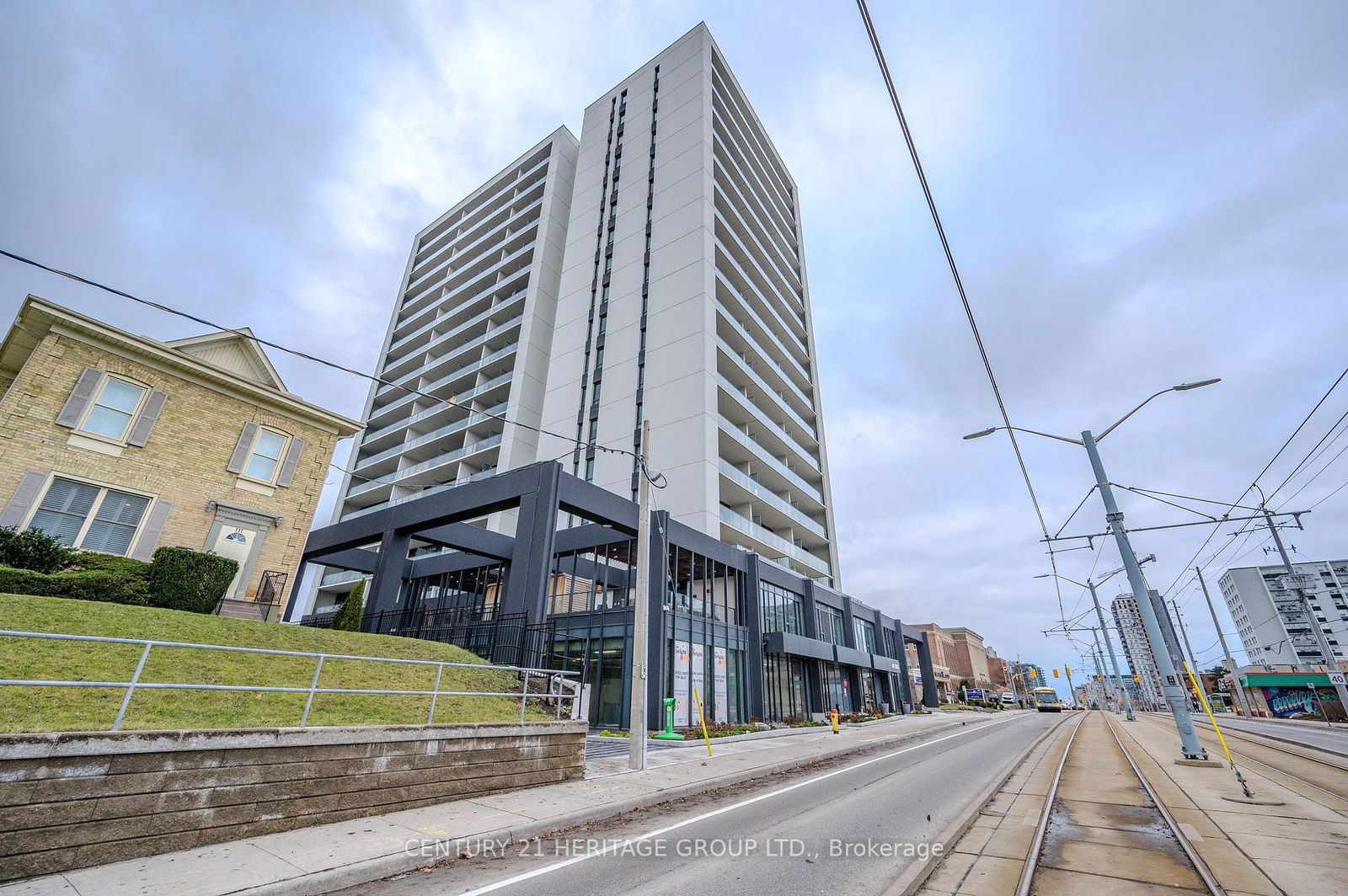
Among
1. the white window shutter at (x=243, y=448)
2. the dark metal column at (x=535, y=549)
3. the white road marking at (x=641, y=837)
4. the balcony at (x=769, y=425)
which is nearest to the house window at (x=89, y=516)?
the white window shutter at (x=243, y=448)

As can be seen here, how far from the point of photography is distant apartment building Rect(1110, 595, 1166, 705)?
74.7 m

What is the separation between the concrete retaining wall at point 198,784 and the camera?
15.7ft

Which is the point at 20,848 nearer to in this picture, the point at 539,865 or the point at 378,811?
the point at 378,811

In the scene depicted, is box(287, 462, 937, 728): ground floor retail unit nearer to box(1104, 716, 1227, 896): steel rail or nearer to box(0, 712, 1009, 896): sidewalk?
box(0, 712, 1009, 896): sidewalk

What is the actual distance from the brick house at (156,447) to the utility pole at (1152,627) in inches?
948

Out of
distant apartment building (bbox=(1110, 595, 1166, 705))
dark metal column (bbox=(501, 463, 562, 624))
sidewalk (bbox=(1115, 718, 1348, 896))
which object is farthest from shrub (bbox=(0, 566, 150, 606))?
distant apartment building (bbox=(1110, 595, 1166, 705))

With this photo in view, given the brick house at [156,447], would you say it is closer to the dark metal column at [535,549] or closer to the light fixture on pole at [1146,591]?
the dark metal column at [535,549]

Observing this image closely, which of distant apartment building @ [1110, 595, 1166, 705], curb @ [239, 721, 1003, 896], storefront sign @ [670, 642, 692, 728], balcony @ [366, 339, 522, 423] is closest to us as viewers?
curb @ [239, 721, 1003, 896]

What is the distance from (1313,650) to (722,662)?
116292mm

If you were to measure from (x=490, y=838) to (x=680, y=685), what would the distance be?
52.4ft

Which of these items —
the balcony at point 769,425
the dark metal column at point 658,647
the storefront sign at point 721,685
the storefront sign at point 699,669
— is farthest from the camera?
the balcony at point 769,425

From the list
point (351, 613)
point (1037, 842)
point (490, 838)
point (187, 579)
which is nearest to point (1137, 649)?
point (1037, 842)

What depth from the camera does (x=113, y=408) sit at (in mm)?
15320

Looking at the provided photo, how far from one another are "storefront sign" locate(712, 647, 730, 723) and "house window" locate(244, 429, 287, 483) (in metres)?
18.0
